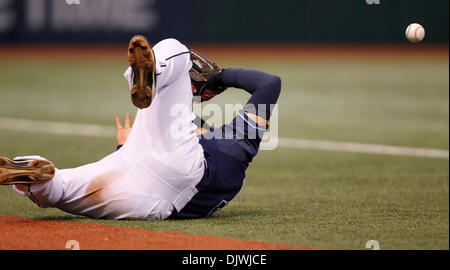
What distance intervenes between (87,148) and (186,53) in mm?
3650

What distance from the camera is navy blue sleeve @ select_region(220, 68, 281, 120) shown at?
14.6 feet

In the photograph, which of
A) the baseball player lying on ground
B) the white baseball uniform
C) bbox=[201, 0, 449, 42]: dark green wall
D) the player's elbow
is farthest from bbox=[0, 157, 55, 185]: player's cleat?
bbox=[201, 0, 449, 42]: dark green wall

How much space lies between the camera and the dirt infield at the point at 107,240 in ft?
12.0

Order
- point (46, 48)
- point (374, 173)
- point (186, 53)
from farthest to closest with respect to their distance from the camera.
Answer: point (46, 48), point (374, 173), point (186, 53)

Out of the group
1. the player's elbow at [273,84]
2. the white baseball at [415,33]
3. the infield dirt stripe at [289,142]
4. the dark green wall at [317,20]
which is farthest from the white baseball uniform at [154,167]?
the dark green wall at [317,20]

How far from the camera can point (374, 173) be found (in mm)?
6320

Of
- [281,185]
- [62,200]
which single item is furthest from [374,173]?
[62,200]

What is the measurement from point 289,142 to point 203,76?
12.1ft

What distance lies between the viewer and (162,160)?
4.17 m

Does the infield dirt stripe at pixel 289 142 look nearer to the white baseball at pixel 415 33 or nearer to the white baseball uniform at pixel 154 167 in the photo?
the white baseball at pixel 415 33

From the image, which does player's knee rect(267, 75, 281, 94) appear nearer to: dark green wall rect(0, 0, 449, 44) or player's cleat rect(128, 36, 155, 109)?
player's cleat rect(128, 36, 155, 109)

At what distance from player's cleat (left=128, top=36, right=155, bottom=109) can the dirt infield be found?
0.67 meters
